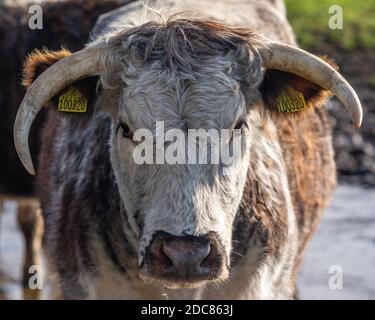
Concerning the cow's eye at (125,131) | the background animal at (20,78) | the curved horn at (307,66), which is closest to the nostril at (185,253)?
the cow's eye at (125,131)

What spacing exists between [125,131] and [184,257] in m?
0.86

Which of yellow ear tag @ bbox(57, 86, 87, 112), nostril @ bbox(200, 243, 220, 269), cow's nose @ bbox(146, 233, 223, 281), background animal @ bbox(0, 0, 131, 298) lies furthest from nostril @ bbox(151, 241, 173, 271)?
background animal @ bbox(0, 0, 131, 298)

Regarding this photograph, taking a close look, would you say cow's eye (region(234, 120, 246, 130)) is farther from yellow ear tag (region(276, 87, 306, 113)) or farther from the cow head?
yellow ear tag (region(276, 87, 306, 113))

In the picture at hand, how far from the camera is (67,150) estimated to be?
6.33m

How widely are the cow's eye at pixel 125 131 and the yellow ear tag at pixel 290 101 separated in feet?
2.65

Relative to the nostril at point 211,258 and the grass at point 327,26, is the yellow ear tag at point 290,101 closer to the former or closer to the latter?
the nostril at point 211,258

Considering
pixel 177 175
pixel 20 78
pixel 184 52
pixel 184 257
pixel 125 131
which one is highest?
pixel 20 78

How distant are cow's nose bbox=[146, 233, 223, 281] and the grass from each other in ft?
34.1

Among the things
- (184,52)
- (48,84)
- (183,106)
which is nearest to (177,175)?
(183,106)

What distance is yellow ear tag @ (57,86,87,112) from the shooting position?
17.9 ft

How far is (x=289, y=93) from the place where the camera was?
5457 mm

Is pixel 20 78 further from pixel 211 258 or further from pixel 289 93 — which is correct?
pixel 211 258
